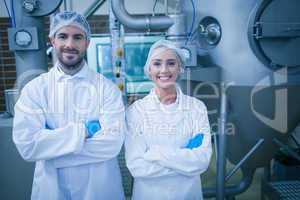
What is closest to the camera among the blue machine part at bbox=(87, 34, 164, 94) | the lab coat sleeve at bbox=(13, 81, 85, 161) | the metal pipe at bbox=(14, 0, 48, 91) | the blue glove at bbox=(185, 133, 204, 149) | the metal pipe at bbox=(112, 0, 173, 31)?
the lab coat sleeve at bbox=(13, 81, 85, 161)

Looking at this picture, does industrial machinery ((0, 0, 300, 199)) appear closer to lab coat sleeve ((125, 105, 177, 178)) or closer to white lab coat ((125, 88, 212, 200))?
white lab coat ((125, 88, 212, 200))

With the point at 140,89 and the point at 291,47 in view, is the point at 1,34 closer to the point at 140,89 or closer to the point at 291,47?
the point at 140,89

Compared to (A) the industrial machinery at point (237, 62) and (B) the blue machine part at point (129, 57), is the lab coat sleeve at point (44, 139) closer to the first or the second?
(A) the industrial machinery at point (237, 62)

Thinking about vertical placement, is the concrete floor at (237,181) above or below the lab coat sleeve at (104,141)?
below

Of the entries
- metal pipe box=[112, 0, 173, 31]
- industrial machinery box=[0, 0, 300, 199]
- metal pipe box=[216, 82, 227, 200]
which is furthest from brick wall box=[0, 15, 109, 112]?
metal pipe box=[216, 82, 227, 200]

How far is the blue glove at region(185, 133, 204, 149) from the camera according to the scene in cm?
116

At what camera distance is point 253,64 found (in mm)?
1572

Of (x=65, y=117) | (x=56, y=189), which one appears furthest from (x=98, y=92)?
(x=56, y=189)

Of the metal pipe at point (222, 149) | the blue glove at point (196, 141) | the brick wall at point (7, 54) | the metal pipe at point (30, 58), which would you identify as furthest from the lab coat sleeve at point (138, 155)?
the brick wall at point (7, 54)

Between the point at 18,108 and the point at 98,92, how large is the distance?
0.30 metres

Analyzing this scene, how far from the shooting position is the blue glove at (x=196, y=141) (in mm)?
1161

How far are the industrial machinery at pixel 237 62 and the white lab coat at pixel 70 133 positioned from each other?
44cm

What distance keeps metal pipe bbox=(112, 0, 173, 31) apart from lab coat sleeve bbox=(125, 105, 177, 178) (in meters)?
0.80

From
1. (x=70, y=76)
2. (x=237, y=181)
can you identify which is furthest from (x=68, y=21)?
(x=237, y=181)
